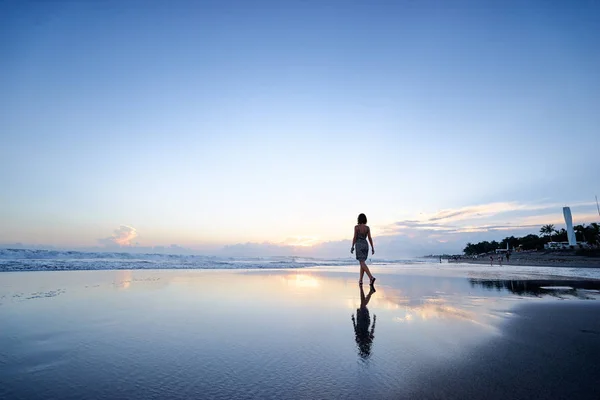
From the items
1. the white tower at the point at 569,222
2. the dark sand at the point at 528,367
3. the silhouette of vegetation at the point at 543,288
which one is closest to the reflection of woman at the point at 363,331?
the dark sand at the point at 528,367

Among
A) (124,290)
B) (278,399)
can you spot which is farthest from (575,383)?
(124,290)

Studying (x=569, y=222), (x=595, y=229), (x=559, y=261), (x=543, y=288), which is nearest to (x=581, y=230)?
(x=595, y=229)

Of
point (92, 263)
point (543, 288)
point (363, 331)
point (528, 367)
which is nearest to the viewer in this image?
point (528, 367)

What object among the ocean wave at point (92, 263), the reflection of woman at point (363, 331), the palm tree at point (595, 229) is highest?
the palm tree at point (595, 229)

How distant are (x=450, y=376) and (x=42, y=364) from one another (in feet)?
13.2

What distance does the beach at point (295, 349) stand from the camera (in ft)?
8.35

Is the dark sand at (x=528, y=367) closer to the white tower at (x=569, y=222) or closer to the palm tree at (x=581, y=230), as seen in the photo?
the white tower at (x=569, y=222)

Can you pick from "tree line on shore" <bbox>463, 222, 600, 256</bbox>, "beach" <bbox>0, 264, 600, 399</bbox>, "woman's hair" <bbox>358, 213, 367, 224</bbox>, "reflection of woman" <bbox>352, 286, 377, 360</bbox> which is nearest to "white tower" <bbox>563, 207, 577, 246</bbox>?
"tree line on shore" <bbox>463, 222, 600, 256</bbox>

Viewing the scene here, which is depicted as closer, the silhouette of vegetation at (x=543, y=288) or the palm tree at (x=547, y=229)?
the silhouette of vegetation at (x=543, y=288)

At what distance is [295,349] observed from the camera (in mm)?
3605

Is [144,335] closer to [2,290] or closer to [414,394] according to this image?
[414,394]

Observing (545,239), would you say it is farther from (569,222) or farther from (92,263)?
(92,263)

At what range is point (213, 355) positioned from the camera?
3.36m

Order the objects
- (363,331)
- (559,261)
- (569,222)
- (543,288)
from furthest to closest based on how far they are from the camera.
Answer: (569,222) → (559,261) → (543,288) → (363,331)
